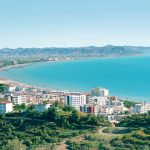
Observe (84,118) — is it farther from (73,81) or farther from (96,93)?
(73,81)

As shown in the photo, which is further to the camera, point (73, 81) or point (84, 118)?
point (73, 81)

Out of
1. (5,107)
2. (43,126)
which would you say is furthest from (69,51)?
(43,126)

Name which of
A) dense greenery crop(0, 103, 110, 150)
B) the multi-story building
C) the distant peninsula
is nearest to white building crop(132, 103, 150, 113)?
the multi-story building

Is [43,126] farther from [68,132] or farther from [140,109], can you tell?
[140,109]

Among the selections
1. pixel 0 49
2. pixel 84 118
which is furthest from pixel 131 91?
pixel 0 49

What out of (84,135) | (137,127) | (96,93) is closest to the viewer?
(84,135)

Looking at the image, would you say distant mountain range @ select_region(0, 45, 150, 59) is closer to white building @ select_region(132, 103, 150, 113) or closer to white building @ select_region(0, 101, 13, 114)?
white building @ select_region(132, 103, 150, 113)

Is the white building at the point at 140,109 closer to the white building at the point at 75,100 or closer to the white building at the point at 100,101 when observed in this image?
the white building at the point at 100,101
